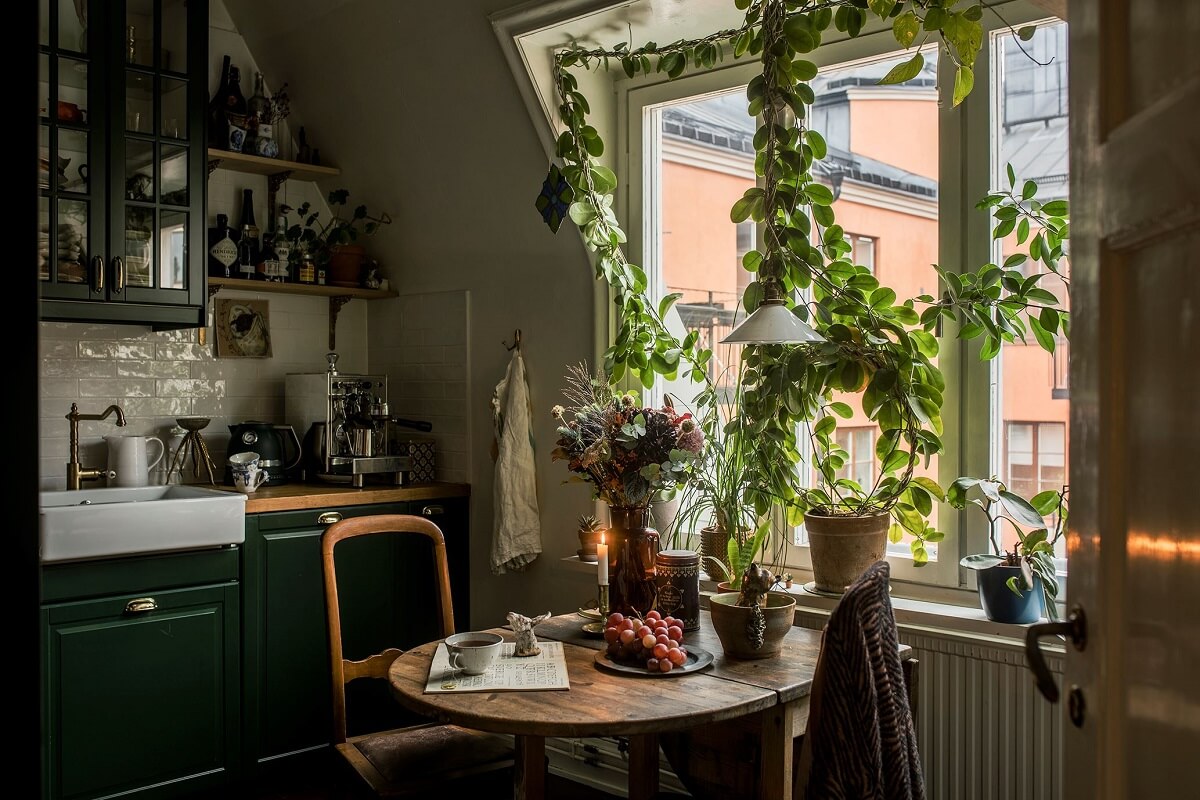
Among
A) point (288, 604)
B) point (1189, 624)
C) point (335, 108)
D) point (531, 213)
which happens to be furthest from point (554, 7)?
point (1189, 624)

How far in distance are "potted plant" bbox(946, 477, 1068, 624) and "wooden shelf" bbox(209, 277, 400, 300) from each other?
2.63 meters

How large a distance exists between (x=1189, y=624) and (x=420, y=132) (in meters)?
3.48

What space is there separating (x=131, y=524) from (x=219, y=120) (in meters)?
1.74

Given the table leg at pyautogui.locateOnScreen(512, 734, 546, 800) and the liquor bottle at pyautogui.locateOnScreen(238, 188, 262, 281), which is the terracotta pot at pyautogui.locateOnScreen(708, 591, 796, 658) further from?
the liquor bottle at pyautogui.locateOnScreen(238, 188, 262, 281)

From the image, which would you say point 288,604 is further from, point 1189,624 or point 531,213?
point 1189,624

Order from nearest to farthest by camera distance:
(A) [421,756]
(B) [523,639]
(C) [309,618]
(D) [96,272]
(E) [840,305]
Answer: (B) [523,639], (A) [421,756], (E) [840,305], (D) [96,272], (C) [309,618]

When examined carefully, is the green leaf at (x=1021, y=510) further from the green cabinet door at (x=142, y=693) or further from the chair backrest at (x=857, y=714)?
the green cabinet door at (x=142, y=693)

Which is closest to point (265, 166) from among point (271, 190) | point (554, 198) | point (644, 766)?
point (271, 190)

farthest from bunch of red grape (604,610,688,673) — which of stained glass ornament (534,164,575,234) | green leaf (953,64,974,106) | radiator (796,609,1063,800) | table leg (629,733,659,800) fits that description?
stained glass ornament (534,164,575,234)

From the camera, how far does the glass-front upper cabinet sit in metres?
3.29

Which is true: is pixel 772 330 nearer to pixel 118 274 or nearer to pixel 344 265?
pixel 118 274

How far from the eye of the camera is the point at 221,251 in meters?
3.92

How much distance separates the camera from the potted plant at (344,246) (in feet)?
13.9

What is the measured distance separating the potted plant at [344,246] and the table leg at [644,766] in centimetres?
252
